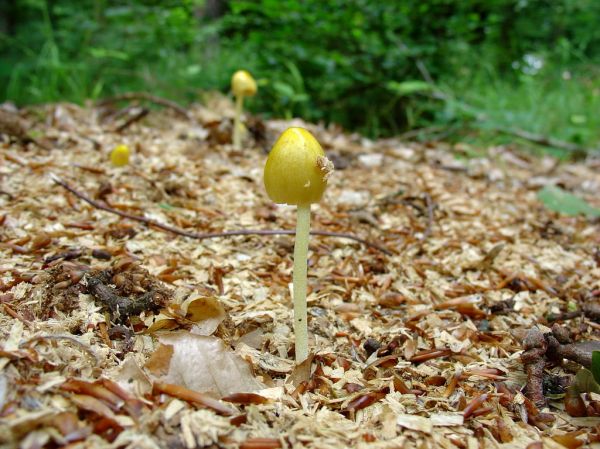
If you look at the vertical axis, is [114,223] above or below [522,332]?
above

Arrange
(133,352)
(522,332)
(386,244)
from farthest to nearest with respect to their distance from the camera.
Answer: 1. (386,244)
2. (522,332)
3. (133,352)

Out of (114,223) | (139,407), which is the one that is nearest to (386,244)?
(114,223)

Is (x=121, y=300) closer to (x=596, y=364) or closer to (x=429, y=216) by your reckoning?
(x=596, y=364)

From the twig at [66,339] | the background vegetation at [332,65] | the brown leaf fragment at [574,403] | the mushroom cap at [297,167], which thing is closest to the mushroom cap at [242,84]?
the background vegetation at [332,65]

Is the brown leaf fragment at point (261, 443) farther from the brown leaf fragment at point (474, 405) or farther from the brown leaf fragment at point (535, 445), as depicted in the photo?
the brown leaf fragment at point (535, 445)

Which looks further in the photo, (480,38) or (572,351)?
(480,38)

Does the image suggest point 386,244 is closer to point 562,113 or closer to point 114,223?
point 114,223
